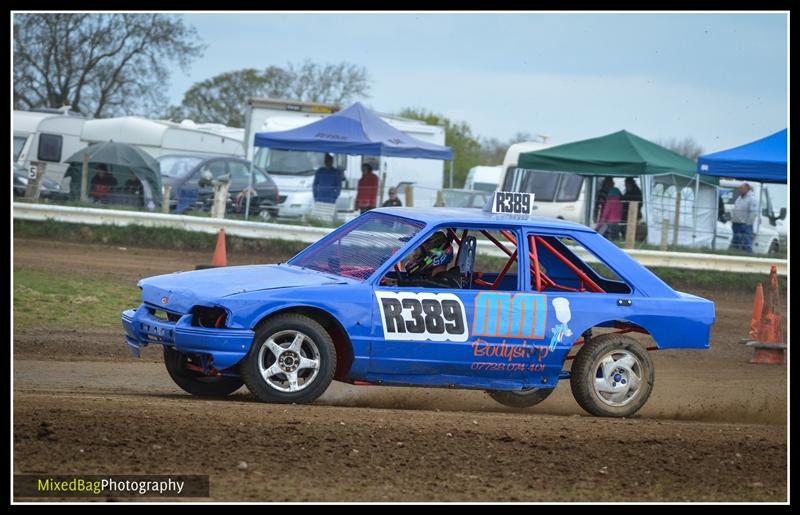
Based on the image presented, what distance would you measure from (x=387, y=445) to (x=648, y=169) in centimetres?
1517

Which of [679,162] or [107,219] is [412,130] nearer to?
[679,162]

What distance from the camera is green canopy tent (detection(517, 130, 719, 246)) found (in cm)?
2136

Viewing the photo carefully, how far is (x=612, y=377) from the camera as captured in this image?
895 centimetres

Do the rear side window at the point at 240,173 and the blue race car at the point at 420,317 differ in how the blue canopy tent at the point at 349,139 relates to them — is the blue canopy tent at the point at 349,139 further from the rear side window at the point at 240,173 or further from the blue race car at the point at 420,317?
the blue race car at the point at 420,317

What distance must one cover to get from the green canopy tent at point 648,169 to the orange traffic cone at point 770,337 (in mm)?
7523

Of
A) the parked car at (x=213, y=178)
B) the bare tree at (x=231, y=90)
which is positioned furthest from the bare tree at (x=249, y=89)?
the parked car at (x=213, y=178)

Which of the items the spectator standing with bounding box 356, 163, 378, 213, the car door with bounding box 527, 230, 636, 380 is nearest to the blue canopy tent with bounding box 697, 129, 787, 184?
the spectator standing with bounding box 356, 163, 378, 213

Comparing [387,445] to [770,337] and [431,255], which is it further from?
[770,337]

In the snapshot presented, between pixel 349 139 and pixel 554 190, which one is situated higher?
pixel 349 139

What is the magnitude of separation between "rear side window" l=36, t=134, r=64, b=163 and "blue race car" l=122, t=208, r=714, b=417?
20584 millimetres

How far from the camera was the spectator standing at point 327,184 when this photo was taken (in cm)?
2183

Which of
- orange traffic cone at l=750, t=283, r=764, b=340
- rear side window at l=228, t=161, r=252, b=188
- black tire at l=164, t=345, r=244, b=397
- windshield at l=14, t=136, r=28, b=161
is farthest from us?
windshield at l=14, t=136, r=28, b=161

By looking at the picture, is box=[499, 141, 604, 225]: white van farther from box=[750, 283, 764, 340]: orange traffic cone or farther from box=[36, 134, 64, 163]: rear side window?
box=[36, 134, 64, 163]: rear side window

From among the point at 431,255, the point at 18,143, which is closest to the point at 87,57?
the point at 18,143
